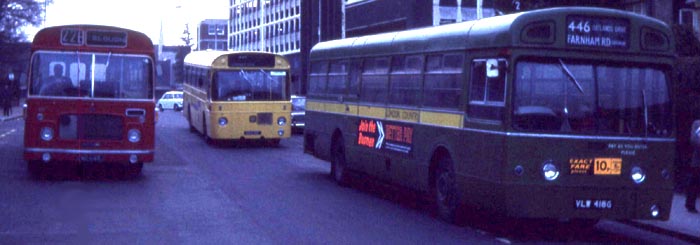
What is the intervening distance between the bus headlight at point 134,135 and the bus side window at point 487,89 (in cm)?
816

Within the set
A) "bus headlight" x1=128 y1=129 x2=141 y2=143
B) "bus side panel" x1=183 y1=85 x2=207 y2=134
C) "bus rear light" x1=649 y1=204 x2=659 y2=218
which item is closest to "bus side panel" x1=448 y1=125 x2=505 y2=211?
"bus rear light" x1=649 y1=204 x2=659 y2=218

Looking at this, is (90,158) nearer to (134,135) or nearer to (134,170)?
(134,135)

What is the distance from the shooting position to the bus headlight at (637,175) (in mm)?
13383

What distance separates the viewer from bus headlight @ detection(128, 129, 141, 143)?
20.5 metres

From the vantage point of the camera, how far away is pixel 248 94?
104ft

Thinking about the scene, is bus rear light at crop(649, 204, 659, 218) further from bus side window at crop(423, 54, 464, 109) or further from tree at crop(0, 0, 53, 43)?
tree at crop(0, 0, 53, 43)

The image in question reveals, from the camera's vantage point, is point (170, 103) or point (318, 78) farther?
point (170, 103)

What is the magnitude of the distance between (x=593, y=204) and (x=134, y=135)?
987 cm

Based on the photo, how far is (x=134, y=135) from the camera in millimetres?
20484

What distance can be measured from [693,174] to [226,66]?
1820 centimetres

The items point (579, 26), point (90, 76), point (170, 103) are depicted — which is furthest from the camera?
point (170, 103)

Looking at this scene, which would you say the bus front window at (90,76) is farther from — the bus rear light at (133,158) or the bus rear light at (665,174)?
the bus rear light at (665,174)

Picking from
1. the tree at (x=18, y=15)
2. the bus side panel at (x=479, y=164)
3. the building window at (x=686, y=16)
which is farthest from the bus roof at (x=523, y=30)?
the tree at (x=18, y=15)

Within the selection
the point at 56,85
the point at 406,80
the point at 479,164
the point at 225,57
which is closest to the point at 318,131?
the point at 56,85
